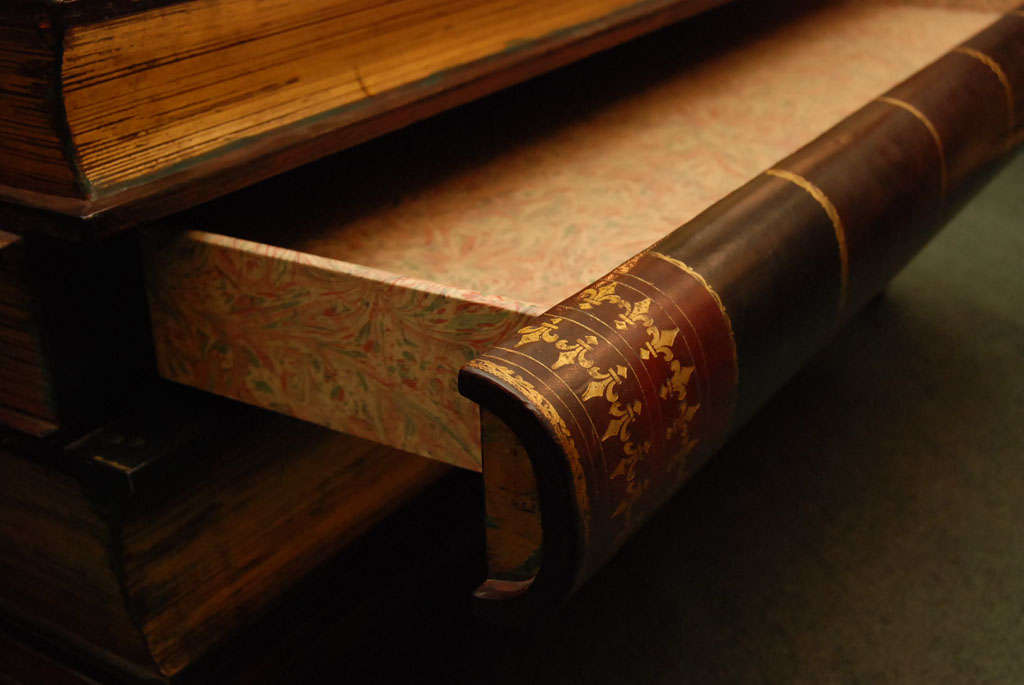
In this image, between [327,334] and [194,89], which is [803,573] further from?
[194,89]

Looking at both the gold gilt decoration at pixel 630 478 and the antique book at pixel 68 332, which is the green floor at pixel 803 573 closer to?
the antique book at pixel 68 332

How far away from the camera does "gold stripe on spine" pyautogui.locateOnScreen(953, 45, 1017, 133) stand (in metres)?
0.84

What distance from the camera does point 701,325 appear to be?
0.50 m

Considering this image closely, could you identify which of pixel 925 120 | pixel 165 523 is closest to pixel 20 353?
pixel 165 523

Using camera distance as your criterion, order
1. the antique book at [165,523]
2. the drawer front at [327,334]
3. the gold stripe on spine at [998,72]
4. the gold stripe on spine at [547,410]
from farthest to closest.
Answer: the gold stripe on spine at [998,72] < the antique book at [165,523] < the drawer front at [327,334] < the gold stripe on spine at [547,410]

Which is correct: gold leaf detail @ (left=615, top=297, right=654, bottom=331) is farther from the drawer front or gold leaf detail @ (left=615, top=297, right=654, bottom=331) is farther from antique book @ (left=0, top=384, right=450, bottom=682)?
antique book @ (left=0, top=384, right=450, bottom=682)

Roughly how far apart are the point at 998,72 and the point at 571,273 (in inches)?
17.9

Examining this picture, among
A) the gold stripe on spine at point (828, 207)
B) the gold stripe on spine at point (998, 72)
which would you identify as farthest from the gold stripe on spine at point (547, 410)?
the gold stripe on spine at point (998, 72)

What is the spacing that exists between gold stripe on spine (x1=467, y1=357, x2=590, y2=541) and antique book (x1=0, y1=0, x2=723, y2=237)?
0.72 ft

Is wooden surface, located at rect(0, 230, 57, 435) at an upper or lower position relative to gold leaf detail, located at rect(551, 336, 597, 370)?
lower

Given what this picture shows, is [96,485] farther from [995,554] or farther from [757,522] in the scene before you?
[995,554]

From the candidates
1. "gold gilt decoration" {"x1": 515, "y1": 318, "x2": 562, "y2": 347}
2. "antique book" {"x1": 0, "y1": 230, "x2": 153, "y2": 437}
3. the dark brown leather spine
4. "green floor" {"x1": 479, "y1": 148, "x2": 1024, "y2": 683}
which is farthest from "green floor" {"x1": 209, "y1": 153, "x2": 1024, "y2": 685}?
"gold gilt decoration" {"x1": 515, "y1": 318, "x2": 562, "y2": 347}

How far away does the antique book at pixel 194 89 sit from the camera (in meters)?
0.50

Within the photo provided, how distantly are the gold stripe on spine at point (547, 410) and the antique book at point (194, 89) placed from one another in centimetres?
22
